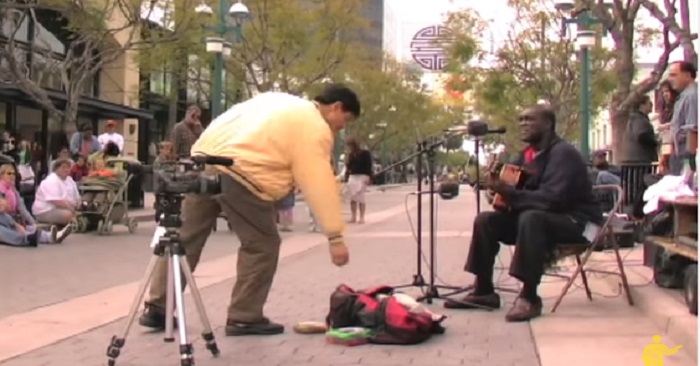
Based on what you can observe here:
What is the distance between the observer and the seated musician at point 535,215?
6.52 m

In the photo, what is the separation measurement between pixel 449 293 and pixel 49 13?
86.5ft

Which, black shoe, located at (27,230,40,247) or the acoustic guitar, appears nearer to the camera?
the acoustic guitar

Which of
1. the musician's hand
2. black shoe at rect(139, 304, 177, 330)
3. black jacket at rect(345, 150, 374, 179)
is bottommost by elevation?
black shoe at rect(139, 304, 177, 330)

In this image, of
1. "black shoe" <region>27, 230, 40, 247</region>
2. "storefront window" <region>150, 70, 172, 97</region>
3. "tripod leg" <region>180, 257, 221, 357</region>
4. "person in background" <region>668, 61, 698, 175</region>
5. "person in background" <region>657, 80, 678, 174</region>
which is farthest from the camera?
"storefront window" <region>150, 70, 172, 97</region>

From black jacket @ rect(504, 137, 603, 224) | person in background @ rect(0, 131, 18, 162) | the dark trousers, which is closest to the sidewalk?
the dark trousers

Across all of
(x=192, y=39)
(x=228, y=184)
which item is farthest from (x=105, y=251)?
(x=192, y=39)

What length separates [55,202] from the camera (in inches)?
552

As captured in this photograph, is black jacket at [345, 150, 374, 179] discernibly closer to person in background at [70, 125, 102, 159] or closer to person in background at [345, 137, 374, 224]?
person in background at [345, 137, 374, 224]

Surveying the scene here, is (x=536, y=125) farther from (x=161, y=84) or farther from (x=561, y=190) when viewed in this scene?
(x=161, y=84)

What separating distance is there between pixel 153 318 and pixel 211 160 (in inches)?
59.7

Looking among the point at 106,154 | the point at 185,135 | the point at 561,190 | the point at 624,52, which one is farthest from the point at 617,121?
the point at 561,190

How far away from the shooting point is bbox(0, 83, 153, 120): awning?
25594mm

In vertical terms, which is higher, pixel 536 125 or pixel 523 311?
pixel 536 125

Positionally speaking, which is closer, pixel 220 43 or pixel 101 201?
pixel 101 201
